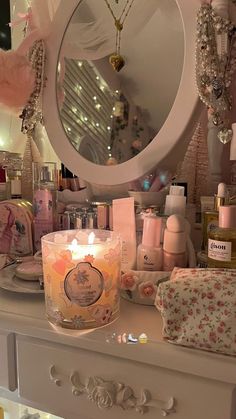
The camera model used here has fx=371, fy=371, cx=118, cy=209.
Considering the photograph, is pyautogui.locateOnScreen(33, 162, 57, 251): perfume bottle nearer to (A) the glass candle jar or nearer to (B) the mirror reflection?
(B) the mirror reflection

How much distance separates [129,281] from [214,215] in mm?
192

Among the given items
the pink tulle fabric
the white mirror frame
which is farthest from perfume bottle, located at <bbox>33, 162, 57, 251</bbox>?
the pink tulle fabric

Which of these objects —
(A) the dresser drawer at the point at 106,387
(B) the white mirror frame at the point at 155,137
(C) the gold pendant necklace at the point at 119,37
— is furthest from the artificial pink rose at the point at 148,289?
(C) the gold pendant necklace at the point at 119,37

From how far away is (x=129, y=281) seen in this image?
1.97 feet

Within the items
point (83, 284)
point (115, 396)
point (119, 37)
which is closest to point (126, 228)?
point (83, 284)

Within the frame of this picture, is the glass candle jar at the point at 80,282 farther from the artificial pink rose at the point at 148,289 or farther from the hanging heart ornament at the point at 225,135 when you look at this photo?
the hanging heart ornament at the point at 225,135

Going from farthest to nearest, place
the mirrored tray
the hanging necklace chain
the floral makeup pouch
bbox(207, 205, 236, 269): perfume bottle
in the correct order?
the hanging necklace chain, the mirrored tray, bbox(207, 205, 236, 269): perfume bottle, the floral makeup pouch

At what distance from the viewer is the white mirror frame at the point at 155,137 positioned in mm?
692

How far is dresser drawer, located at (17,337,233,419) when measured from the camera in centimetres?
47

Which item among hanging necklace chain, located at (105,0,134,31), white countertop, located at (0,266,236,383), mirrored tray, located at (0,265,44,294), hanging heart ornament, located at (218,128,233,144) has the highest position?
hanging necklace chain, located at (105,0,134,31)

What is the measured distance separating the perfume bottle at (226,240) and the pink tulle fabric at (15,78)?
1.76 ft

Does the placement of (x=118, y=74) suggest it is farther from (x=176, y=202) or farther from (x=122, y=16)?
(x=176, y=202)

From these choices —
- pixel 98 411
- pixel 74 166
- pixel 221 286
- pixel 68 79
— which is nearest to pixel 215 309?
pixel 221 286

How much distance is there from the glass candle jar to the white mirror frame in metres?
0.24
